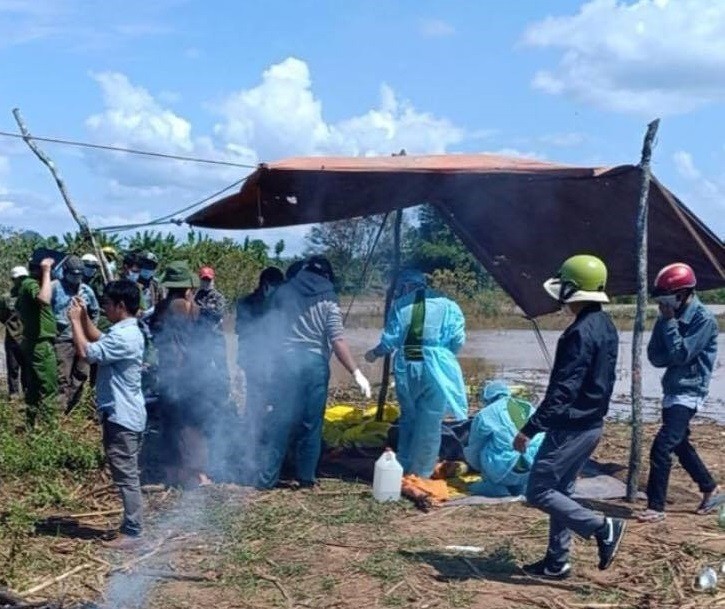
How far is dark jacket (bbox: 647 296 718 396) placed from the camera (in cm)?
742

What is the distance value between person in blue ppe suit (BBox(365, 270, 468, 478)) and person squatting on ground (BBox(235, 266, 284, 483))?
0.91 m

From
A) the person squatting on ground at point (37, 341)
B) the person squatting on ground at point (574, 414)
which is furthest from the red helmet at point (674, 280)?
the person squatting on ground at point (37, 341)

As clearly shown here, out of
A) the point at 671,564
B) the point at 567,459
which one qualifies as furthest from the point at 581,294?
the point at 671,564

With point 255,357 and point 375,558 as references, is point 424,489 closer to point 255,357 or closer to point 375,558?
point 375,558

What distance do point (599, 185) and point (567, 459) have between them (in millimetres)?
2994

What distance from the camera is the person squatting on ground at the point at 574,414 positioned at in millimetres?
5934

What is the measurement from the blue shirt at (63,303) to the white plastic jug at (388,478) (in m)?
4.19

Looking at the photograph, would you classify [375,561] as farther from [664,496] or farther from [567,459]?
[664,496]

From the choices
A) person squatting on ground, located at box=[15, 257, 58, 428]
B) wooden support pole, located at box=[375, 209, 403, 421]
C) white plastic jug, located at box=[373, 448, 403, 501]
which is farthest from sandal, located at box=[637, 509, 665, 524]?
person squatting on ground, located at box=[15, 257, 58, 428]

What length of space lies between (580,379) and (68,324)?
6.58 meters

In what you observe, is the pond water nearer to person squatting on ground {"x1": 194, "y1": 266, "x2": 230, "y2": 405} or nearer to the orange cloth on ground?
the orange cloth on ground

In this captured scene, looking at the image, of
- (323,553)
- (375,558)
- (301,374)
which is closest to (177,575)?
(323,553)

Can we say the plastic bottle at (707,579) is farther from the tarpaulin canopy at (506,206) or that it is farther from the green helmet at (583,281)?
the tarpaulin canopy at (506,206)

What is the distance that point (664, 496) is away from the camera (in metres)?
7.46
